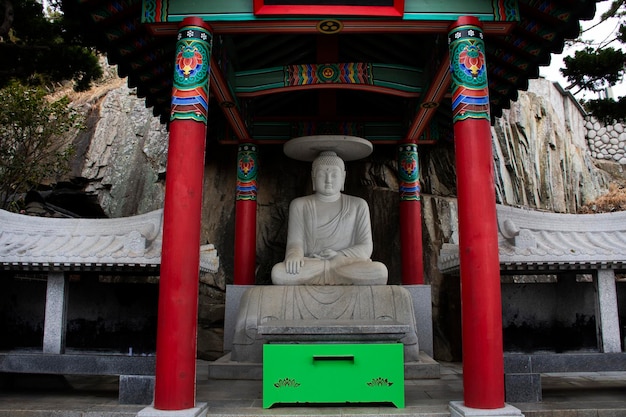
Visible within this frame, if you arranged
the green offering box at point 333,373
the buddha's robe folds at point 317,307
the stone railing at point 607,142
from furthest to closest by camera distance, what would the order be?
the stone railing at point 607,142 → the buddha's robe folds at point 317,307 → the green offering box at point 333,373

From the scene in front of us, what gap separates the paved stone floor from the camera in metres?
4.91

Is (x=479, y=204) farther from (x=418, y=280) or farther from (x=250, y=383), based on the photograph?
(x=418, y=280)

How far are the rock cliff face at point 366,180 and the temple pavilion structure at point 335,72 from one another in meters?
3.13

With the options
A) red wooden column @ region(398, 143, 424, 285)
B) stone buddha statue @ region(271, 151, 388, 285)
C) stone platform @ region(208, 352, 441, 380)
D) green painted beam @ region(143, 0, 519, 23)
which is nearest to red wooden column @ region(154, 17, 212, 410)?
green painted beam @ region(143, 0, 519, 23)

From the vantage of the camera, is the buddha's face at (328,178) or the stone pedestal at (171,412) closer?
the stone pedestal at (171,412)

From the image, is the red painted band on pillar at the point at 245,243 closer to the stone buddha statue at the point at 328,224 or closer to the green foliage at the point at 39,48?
the stone buddha statue at the point at 328,224

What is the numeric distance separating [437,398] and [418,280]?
3837mm

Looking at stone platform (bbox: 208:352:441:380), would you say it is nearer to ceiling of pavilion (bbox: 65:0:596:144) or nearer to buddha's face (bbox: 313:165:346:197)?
buddha's face (bbox: 313:165:346:197)

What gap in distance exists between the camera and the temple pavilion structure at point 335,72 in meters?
4.92

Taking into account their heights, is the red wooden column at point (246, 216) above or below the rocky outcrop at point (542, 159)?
below

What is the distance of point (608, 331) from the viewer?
19.5ft

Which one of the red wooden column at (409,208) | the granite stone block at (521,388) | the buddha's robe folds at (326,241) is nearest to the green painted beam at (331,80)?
the red wooden column at (409,208)

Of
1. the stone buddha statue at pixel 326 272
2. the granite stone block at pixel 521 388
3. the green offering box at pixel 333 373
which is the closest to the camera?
the green offering box at pixel 333 373

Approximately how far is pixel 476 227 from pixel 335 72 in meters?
3.47
